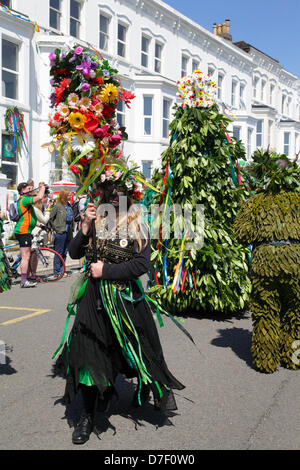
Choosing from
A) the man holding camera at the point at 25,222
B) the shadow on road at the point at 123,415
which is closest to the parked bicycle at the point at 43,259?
the man holding camera at the point at 25,222

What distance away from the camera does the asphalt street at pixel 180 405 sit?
3.26 meters

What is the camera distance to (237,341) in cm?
574

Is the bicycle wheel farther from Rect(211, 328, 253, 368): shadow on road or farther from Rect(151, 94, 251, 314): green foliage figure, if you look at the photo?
Rect(211, 328, 253, 368): shadow on road

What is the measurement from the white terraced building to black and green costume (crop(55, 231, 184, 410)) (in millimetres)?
5112

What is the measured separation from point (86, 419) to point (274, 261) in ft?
6.84

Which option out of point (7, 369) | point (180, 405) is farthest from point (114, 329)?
point (7, 369)

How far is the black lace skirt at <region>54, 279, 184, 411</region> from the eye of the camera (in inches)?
130

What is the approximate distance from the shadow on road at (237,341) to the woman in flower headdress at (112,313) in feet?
5.84

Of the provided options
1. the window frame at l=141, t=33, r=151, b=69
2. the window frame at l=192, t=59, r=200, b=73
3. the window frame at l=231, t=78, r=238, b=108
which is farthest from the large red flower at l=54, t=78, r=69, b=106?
the window frame at l=231, t=78, r=238, b=108

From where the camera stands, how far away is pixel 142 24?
24500mm

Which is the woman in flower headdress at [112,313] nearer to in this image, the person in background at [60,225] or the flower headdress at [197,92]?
the flower headdress at [197,92]

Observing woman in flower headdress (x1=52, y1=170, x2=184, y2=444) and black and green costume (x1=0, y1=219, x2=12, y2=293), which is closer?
woman in flower headdress (x1=52, y1=170, x2=184, y2=444)

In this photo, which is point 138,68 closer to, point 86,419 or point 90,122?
point 90,122

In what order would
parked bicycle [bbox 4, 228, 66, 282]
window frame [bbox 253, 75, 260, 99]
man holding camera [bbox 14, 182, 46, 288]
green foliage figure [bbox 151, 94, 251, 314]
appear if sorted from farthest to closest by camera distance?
window frame [bbox 253, 75, 260, 99] → parked bicycle [bbox 4, 228, 66, 282] → man holding camera [bbox 14, 182, 46, 288] → green foliage figure [bbox 151, 94, 251, 314]
